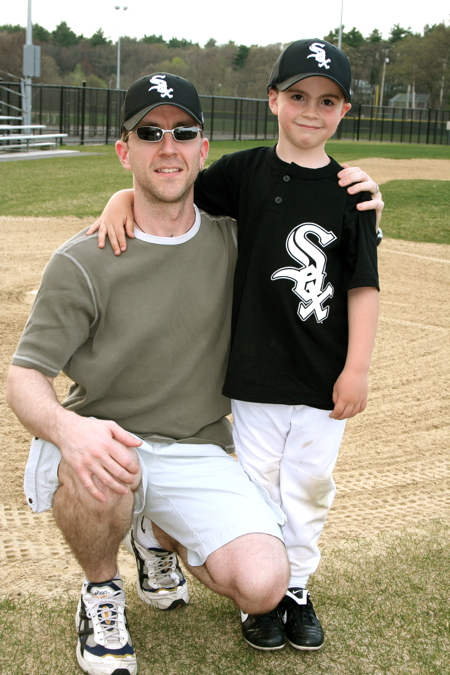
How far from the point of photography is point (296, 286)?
2164 millimetres

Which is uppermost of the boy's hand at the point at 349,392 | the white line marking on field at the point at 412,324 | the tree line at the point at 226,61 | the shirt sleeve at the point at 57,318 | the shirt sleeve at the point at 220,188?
the tree line at the point at 226,61

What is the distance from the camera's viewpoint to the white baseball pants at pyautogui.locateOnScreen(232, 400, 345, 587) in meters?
2.24

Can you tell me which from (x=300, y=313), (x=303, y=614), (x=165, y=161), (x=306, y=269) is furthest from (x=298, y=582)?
(x=165, y=161)

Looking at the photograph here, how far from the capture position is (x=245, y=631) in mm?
2102

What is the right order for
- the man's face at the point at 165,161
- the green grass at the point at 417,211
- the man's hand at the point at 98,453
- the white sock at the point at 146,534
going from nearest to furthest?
1. the man's hand at the point at 98,453
2. the man's face at the point at 165,161
3. the white sock at the point at 146,534
4. the green grass at the point at 417,211

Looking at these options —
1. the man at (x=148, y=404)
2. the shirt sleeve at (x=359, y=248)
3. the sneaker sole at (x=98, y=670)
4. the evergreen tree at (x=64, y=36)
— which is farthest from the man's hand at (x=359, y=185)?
the evergreen tree at (x=64, y=36)

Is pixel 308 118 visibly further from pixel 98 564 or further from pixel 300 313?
pixel 98 564

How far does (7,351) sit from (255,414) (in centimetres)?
299

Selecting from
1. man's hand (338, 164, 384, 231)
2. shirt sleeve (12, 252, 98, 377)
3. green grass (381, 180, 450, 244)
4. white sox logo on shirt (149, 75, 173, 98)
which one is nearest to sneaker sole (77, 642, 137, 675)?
shirt sleeve (12, 252, 98, 377)

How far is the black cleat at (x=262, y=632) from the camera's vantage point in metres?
2.07

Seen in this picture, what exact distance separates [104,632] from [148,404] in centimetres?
69

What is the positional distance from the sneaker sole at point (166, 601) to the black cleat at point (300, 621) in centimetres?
33

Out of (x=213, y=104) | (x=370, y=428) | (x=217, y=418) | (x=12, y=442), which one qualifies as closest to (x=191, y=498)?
(x=217, y=418)

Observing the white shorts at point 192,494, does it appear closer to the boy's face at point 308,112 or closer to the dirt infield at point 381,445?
the dirt infield at point 381,445
